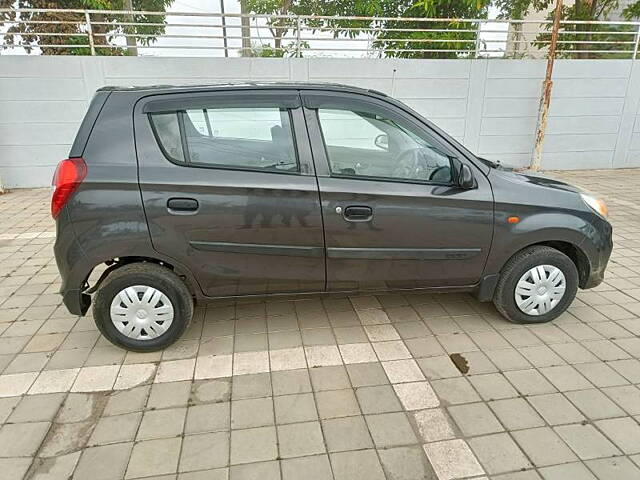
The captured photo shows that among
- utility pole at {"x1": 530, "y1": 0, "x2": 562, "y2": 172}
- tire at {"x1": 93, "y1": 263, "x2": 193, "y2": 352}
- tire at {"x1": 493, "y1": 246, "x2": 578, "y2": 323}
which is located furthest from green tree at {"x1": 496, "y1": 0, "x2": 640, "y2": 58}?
tire at {"x1": 93, "y1": 263, "x2": 193, "y2": 352}

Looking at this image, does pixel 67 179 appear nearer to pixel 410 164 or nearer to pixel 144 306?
pixel 144 306

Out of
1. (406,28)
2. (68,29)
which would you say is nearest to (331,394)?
(406,28)

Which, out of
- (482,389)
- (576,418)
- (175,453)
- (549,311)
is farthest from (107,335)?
(549,311)

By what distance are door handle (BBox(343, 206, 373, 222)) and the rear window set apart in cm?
43

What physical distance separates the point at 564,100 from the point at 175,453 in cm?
946

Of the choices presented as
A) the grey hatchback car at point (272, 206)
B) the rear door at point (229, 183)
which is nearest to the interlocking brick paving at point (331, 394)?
the grey hatchback car at point (272, 206)

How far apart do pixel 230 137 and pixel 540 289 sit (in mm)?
2471

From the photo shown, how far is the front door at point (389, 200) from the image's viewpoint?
107 inches

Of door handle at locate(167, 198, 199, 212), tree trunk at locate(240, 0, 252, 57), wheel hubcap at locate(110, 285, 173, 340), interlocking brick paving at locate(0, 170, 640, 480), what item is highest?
tree trunk at locate(240, 0, 252, 57)

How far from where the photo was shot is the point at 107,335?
2777 mm

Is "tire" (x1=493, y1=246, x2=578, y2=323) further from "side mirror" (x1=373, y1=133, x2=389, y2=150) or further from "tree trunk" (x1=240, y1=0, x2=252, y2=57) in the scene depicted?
"tree trunk" (x1=240, y1=0, x2=252, y2=57)

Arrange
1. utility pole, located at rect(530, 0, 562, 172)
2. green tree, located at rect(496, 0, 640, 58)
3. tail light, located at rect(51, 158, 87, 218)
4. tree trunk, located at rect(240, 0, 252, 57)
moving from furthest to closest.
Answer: green tree, located at rect(496, 0, 640, 58) → utility pole, located at rect(530, 0, 562, 172) → tree trunk, located at rect(240, 0, 252, 57) → tail light, located at rect(51, 158, 87, 218)

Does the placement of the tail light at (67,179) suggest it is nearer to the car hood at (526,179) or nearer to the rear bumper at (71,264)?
the rear bumper at (71,264)

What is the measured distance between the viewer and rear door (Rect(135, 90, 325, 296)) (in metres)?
2.59
